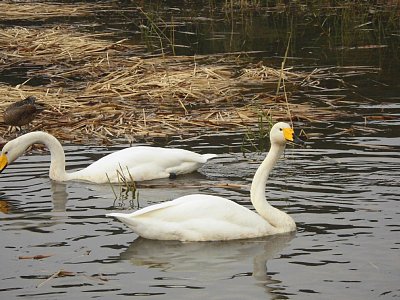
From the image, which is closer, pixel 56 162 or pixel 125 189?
pixel 125 189

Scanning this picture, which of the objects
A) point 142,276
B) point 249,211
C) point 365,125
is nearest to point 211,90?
point 365,125

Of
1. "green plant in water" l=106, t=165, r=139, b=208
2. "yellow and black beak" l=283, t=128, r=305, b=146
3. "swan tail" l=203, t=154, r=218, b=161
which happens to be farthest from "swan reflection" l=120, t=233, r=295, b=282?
"swan tail" l=203, t=154, r=218, b=161

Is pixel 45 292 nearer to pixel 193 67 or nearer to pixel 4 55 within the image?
pixel 193 67

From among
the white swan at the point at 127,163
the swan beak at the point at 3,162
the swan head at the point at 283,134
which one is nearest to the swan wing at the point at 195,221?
the swan head at the point at 283,134

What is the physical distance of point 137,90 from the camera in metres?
15.1

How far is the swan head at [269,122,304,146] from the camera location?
29.8 ft

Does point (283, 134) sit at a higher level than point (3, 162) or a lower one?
higher

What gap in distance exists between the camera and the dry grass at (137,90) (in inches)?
527

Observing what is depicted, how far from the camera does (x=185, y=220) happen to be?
8.84 meters

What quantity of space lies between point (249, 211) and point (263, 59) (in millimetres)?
8979

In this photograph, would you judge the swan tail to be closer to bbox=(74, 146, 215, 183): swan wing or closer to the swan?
bbox=(74, 146, 215, 183): swan wing

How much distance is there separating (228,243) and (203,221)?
0.27 meters

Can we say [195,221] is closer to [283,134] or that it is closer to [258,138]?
[283,134]

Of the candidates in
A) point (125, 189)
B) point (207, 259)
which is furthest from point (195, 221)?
point (125, 189)
